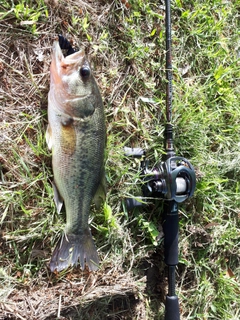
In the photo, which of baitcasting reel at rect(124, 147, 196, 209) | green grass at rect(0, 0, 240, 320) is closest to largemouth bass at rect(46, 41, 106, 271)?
green grass at rect(0, 0, 240, 320)

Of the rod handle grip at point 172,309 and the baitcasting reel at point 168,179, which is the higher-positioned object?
the baitcasting reel at point 168,179

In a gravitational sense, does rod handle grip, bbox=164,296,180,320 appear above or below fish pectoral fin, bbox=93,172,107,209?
below

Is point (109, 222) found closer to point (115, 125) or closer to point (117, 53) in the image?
point (115, 125)

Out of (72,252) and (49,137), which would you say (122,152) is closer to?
(49,137)

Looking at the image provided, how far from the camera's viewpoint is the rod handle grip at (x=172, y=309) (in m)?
2.65

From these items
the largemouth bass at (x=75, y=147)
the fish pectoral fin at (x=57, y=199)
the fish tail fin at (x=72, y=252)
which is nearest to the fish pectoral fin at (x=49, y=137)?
the largemouth bass at (x=75, y=147)

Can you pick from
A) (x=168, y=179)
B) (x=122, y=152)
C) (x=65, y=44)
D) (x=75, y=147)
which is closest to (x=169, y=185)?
(x=168, y=179)

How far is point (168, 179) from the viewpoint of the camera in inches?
102

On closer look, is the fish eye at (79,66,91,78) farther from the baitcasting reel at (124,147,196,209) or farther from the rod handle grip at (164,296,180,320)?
the rod handle grip at (164,296,180,320)

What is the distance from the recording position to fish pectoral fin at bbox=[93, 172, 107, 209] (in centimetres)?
246

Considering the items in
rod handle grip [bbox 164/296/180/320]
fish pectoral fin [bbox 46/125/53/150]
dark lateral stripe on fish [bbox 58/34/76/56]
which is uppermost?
dark lateral stripe on fish [bbox 58/34/76/56]

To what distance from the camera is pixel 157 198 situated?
2719 millimetres

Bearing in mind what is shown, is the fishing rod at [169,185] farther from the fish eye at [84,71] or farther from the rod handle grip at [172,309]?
the fish eye at [84,71]

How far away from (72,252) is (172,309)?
0.97 metres
